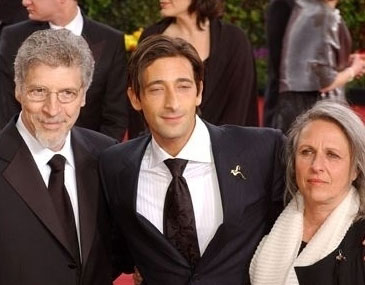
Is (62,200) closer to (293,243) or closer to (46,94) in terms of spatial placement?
(46,94)

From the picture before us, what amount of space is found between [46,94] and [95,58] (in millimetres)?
1425

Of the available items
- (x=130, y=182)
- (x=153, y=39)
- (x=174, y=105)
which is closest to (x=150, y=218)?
(x=130, y=182)

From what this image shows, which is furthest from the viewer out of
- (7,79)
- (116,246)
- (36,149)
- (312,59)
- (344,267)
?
(312,59)

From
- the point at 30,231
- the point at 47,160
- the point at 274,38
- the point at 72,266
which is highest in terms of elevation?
the point at 274,38

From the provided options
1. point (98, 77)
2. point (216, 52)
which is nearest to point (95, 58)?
point (98, 77)

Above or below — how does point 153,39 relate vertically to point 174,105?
above

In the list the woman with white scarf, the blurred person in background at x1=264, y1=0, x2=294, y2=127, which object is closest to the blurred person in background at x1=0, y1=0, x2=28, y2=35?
the blurred person in background at x1=264, y1=0, x2=294, y2=127

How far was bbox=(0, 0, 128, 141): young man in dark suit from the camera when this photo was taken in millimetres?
Answer: 4469

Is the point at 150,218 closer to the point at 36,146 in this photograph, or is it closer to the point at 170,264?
the point at 170,264

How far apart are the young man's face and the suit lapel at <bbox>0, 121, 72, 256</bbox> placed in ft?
1.30

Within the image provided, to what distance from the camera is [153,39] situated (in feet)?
10.5

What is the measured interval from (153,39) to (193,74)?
6.7 inches

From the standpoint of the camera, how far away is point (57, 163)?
310 cm

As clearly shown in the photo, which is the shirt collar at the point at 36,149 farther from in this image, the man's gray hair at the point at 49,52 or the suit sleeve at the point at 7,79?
the suit sleeve at the point at 7,79
